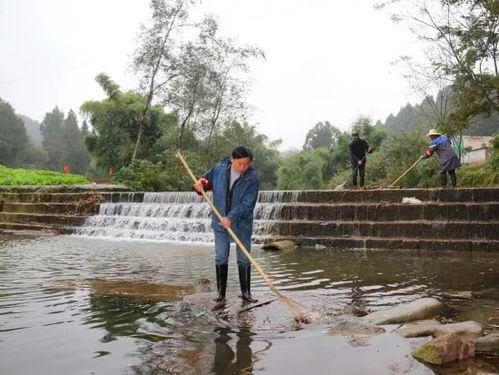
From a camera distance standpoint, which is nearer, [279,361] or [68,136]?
[279,361]

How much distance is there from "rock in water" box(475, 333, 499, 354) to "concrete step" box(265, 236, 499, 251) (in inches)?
248

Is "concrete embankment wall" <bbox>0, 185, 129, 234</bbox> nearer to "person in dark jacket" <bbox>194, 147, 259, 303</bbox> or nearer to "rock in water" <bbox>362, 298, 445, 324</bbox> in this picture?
"person in dark jacket" <bbox>194, 147, 259, 303</bbox>

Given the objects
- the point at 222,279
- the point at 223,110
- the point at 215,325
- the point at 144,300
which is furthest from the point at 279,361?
the point at 223,110

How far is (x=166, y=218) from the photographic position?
13523mm

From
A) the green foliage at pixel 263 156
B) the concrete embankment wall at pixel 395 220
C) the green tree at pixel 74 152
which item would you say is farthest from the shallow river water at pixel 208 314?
the green tree at pixel 74 152

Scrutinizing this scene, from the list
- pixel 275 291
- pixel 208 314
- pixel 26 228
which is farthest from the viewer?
pixel 26 228

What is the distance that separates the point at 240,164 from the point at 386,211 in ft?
21.2

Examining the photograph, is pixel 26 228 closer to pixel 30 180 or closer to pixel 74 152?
pixel 30 180

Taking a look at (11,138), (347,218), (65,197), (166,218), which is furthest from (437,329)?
(11,138)

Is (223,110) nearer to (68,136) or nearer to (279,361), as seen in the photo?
(279,361)

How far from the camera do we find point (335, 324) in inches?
149

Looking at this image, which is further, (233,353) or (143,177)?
(143,177)

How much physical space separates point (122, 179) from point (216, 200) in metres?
16.1

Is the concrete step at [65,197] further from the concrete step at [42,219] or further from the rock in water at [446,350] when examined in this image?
the rock in water at [446,350]
